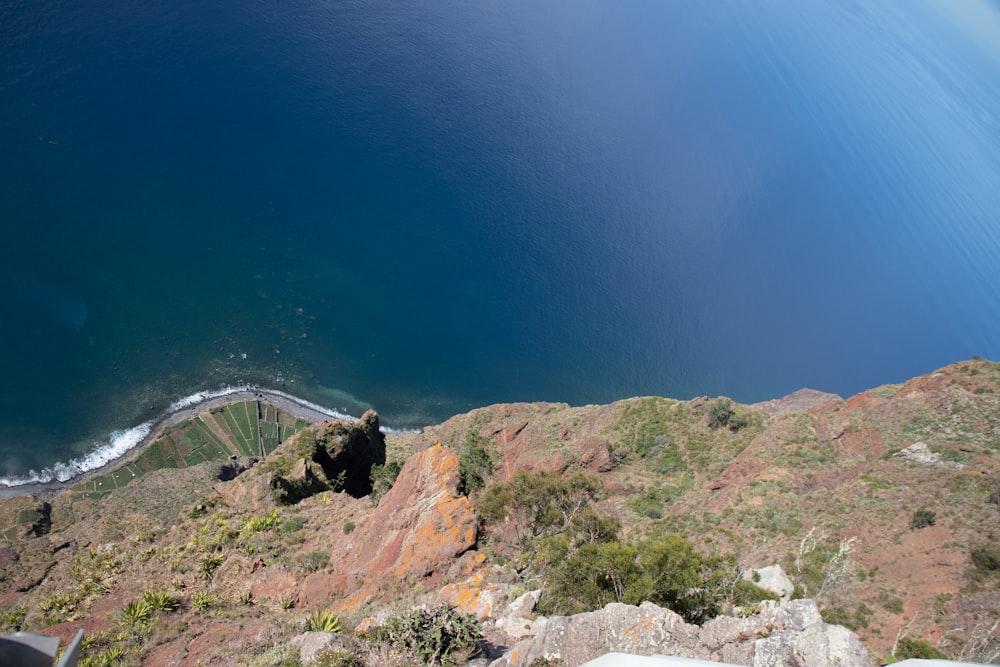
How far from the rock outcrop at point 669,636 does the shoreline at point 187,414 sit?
76.3 metres

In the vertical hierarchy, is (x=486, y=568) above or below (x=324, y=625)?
above

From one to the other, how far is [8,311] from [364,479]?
6939 centimetres

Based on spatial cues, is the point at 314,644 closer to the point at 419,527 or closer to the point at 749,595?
the point at 419,527

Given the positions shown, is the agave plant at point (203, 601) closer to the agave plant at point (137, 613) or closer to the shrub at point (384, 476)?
the agave plant at point (137, 613)

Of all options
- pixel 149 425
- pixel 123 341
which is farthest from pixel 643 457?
pixel 123 341

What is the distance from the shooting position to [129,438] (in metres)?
77.6

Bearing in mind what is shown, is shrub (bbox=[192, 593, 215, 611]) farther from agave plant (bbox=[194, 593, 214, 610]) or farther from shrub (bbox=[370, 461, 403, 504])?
shrub (bbox=[370, 461, 403, 504])

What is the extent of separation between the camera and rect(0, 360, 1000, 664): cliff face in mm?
23828

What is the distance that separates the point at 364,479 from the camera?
2012 inches

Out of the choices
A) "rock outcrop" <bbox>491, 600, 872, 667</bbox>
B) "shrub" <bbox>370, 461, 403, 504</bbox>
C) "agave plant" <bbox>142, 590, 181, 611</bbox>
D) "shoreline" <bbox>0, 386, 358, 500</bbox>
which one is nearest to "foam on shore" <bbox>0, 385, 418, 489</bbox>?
"shoreline" <bbox>0, 386, 358, 500</bbox>

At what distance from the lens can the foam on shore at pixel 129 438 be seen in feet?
239

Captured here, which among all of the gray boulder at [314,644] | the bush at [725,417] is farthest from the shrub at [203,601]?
the bush at [725,417]

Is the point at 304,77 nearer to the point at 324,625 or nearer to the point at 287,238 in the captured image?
the point at 287,238

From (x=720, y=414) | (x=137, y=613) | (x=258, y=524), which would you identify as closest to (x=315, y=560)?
(x=258, y=524)
